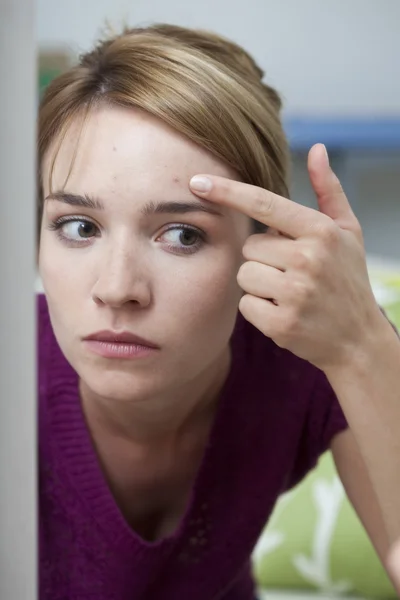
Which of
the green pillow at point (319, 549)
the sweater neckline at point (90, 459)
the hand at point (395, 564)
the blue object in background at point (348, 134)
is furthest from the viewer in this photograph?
the blue object in background at point (348, 134)

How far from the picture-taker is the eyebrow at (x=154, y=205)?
0.78 m

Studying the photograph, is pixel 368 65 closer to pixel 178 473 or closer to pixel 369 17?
pixel 369 17

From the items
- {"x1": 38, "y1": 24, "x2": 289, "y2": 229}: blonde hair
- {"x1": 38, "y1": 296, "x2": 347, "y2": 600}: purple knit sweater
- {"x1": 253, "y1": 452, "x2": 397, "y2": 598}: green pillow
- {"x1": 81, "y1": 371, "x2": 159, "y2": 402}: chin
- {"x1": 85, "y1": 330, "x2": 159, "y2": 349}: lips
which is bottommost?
{"x1": 253, "y1": 452, "x2": 397, "y2": 598}: green pillow

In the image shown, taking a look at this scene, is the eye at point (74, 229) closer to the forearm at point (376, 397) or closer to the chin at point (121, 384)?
the chin at point (121, 384)

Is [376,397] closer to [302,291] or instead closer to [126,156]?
[302,291]

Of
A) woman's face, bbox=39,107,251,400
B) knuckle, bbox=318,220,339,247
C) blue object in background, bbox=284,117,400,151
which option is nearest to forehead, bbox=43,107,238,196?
woman's face, bbox=39,107,251,400

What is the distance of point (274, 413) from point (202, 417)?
0.30 ft

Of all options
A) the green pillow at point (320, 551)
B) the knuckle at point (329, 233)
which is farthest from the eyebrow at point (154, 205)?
the green pillow at point (320, 551)

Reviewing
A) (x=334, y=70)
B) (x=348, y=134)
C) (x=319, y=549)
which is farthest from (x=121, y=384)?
(x=334, y=70)

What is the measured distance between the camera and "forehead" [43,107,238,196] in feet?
2.54

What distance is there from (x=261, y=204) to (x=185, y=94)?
144 mm

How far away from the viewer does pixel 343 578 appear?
1419 mm

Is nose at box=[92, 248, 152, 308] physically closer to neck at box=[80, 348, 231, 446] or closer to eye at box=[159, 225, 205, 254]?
eye at box=[159, 225, 205, 254]

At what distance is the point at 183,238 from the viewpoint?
81cm
